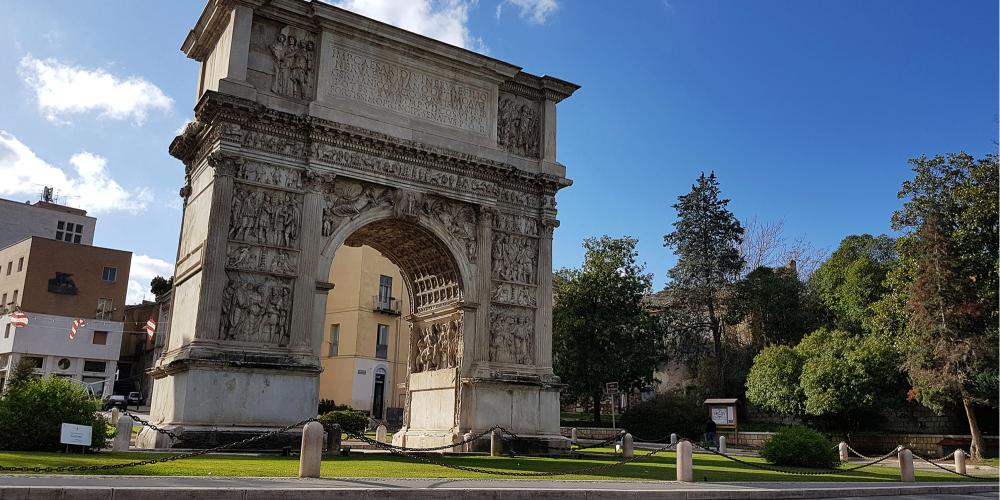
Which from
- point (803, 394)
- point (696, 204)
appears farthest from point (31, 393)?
point (696, 204)

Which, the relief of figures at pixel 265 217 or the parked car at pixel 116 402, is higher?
the relief of figures at pixel 265 217

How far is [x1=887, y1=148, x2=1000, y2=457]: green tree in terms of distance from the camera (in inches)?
1087

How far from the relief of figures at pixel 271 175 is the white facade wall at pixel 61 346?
110 ft

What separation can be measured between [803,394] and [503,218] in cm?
1980

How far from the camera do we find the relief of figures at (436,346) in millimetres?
22719

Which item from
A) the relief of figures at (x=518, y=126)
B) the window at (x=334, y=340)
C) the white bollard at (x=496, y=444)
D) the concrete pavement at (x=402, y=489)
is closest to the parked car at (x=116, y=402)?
the window at (x=334, y=340)

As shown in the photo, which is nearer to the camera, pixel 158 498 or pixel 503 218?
pixel 158 498

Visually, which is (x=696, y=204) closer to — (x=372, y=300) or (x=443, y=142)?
(x=372, y=300)

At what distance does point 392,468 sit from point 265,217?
8.24 meters

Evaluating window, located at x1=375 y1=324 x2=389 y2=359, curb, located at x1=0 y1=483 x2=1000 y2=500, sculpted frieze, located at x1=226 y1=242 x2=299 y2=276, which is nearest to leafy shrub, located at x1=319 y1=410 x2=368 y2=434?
sculpted frieze, located at x1=226 y1=242 x2=299 y2=276

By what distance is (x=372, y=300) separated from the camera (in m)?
42.7

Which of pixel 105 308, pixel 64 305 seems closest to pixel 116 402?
pixel 105 308

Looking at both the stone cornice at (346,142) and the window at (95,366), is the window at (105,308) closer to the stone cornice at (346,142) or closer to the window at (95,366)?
the window at (95,366)

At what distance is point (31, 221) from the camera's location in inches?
2253
